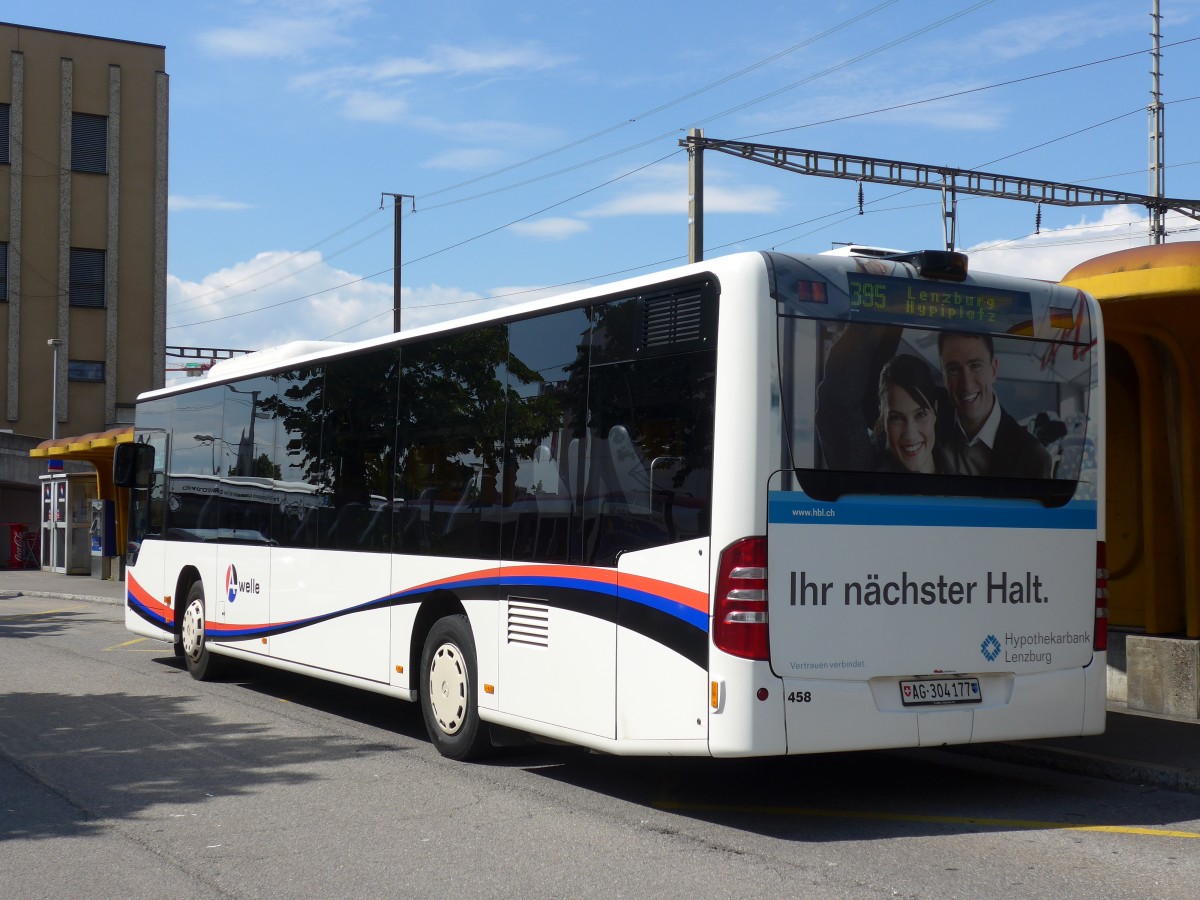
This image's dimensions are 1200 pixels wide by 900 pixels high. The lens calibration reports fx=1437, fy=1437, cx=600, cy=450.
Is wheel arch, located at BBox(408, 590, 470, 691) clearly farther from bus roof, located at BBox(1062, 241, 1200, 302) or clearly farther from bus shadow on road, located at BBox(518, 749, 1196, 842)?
bus roof, located at BBox(1062, 241, 1200, 302)

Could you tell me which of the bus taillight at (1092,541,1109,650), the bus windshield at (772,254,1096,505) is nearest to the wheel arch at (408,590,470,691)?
the bus windshield at (772,254,1096,505)

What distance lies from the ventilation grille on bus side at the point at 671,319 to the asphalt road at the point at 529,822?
2.48 meters

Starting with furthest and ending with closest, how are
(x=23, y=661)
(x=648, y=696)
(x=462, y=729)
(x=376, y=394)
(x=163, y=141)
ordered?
1. (x=163, y=141)
2. (x=23, y=661)
3. (x=376, y=394)
4. (x=462, y=729)
5. (x=648, y=696)

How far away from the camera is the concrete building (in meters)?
49.7

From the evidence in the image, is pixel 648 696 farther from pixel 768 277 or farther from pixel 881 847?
pixel 768 277

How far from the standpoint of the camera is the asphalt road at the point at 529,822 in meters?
6.15

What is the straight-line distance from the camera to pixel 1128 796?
8.17 metres

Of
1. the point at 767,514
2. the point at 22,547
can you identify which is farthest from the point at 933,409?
the point at 22,547

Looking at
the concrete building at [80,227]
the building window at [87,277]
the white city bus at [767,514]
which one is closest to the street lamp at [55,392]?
the concrete building at [80,227]

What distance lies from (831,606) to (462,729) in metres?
3.00

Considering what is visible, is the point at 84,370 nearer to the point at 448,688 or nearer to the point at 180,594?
the point at 180,594

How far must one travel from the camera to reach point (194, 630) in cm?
1391

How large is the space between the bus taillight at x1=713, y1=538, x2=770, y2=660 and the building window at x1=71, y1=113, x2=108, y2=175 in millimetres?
48703

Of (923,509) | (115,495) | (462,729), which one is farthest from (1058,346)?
(115,495)
